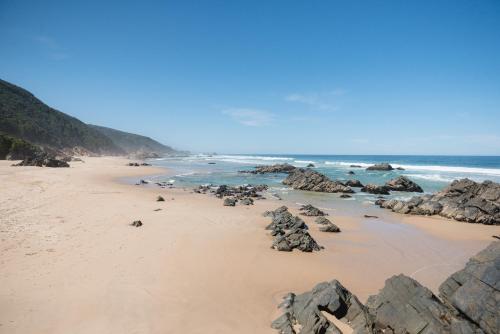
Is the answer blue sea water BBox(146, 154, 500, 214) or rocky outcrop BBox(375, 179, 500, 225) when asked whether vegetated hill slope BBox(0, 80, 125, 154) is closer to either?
blue sea water BBox(146, 154, 500, 214)

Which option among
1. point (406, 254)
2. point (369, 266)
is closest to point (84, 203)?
point (369, 266)

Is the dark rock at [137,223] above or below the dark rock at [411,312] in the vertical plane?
below

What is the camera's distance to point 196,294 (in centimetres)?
788

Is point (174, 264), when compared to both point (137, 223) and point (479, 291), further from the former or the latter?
point (479, 291)

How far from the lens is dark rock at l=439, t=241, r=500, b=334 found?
495 centimetres

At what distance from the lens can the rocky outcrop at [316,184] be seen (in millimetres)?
31552

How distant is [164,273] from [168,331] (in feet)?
9.77

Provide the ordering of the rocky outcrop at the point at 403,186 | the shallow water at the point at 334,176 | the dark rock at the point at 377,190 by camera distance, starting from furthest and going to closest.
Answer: the rocky outcrop at the point at 403,186, the dark rock at the point at 377,190, the shallow water at the point at 334,176

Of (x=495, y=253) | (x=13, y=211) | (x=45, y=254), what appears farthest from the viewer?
(x=13, y=211)

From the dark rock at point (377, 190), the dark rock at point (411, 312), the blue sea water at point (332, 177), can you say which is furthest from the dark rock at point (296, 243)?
the dark rock at point (377, 190)

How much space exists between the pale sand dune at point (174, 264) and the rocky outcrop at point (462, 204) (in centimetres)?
209

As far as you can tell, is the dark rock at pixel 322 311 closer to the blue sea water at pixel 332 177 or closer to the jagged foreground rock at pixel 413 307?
the jagged foreground rock at pixel 413 307

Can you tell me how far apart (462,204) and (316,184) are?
48.2 ft

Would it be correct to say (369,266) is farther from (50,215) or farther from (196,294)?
(50,215)
